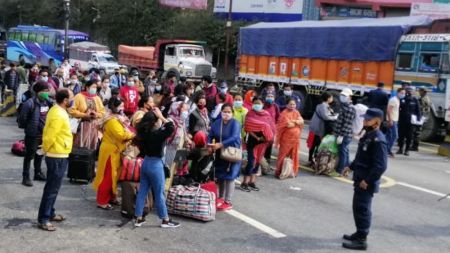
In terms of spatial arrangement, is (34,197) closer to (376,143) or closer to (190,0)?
(376,143)

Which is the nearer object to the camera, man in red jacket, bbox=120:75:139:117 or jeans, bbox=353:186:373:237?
jeans, bbox=353:186:373:237

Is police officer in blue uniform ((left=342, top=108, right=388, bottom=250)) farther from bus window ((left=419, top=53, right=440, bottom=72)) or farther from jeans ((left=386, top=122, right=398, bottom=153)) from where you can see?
bus window ((left=419, top=53, right=440, bottom=72))

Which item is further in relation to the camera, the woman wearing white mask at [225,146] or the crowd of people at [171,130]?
the woman wearing white mask at [225,146]

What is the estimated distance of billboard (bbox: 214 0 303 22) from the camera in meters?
39.6

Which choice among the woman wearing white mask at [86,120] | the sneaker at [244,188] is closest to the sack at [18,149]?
the woman wearing white mask at [86,120]

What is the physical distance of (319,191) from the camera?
9.45 metres

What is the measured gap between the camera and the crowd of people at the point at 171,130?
6570mm

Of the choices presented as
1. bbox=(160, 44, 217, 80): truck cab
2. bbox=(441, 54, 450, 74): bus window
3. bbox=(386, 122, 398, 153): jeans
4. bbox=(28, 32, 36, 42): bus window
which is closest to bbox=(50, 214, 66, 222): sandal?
bbox=(386, 122, 398, 153): jeans

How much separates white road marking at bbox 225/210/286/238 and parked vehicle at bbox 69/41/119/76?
2734 cm

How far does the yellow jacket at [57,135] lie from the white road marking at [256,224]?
8.11ft

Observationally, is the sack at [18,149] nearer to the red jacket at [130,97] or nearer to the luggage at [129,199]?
the red jacket at [130,97]

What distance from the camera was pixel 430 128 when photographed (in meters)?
16.0

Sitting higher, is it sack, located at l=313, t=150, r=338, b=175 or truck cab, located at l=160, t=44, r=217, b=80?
truck cab, located at l=160, t=44, r=217, b=80

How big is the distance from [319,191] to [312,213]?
4.62ft
